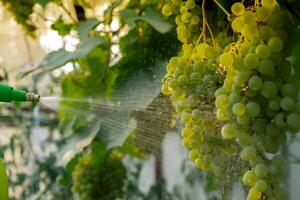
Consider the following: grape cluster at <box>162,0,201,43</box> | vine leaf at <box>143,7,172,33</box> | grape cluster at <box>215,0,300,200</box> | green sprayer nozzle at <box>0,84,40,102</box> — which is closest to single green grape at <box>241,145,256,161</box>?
grape cluster at <box>215,0,300,200</box>

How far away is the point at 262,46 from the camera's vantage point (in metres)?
0.40

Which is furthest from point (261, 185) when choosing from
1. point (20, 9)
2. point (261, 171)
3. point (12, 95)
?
point (20, 9)

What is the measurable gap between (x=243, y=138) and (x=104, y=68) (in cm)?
74

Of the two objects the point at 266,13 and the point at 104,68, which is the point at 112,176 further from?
the point at 266,13

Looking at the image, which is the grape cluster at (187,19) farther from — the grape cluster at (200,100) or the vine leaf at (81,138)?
the vine leaf at (81,138)

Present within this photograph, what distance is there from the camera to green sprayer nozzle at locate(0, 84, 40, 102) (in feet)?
1.98

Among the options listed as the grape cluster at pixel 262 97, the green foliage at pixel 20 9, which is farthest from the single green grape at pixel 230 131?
the green foliage at pixel 20 9

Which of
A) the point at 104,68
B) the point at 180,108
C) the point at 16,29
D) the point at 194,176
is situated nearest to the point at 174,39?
the point at 180,108

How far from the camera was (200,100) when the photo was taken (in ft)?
1.58

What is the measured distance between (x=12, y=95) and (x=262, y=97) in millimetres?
298

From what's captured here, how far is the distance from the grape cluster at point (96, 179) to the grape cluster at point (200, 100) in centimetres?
72

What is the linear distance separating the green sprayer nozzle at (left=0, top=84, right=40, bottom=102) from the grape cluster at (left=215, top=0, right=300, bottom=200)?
0.26 m

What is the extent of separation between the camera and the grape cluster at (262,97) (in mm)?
396

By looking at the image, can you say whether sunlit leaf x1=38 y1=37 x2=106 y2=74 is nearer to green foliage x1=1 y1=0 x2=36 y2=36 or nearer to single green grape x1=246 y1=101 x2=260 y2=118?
green foliage x1=1 y1=0 x2=36 y2=36
